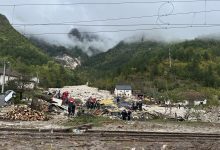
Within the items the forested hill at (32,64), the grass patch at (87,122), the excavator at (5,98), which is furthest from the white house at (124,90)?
the grass patch at (87,122)

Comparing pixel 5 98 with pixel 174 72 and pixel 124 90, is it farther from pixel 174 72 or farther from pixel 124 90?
pixel 174 72

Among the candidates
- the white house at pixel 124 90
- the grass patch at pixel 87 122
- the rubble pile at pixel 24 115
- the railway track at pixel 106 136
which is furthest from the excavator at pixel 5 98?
the white house at pixel 124 90

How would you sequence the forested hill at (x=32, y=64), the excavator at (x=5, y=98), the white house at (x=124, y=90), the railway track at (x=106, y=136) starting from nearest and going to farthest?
the railway track at (x=106, y=136), the excavator at (x=5, y=98), the white house at (x=124, y=90), the forested hill at (x=32, y=64)

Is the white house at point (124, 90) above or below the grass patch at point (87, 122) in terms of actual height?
above

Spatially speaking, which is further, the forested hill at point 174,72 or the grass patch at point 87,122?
the forested hill at point 174,72

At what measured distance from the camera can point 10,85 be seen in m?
75.6

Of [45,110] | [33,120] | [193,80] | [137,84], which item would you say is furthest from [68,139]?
[193,80]

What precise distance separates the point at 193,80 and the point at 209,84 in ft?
28.2

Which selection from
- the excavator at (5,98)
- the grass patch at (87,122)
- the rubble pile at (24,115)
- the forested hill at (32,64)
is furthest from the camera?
the forested hill at (32,64)

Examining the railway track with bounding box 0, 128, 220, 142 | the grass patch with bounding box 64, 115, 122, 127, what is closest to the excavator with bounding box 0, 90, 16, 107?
the grass patch with bounding box 64, 115, 122, 127

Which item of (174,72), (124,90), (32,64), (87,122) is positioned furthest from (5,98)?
(32,64)

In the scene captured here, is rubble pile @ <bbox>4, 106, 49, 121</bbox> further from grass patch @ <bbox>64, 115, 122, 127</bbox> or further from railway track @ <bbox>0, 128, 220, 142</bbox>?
railway track @ <bbox>0, 128, 220, 142</bbox>

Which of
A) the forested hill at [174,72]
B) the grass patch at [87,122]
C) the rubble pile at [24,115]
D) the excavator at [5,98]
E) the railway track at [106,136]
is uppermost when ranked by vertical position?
the forested hill at [174,72]

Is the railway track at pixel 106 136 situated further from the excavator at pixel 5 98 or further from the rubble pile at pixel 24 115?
the excavator at pixel 5 98
